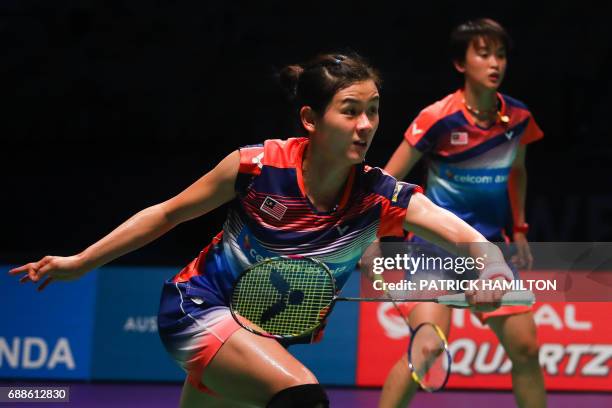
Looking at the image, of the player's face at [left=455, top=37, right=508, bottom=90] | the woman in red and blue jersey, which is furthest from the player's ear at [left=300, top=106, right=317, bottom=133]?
the player's face at [left=455, top=37, right=508, bottom=90]

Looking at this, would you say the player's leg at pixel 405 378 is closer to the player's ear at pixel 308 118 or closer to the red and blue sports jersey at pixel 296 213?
the red and blue sports jersey at pixel 296 213

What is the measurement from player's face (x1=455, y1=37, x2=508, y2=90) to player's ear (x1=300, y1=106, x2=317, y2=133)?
1693 millimetres

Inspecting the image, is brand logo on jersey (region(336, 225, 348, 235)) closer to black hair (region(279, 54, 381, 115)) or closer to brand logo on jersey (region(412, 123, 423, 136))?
black hair (region(279, 54, 381, 115))

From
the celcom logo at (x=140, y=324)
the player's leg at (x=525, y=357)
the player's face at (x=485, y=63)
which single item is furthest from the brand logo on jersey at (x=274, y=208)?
the celcom logo at (x=140, y=324)

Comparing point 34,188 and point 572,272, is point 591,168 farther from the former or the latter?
point 34,188

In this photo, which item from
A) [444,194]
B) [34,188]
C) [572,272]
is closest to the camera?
[572,272]

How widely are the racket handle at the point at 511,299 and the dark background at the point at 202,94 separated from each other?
3866 millimetres

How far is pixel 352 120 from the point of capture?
121 inches

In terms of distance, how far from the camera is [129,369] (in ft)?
21.1

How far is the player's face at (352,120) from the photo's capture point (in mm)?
3057

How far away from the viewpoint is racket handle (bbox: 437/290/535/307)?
9.81 feet

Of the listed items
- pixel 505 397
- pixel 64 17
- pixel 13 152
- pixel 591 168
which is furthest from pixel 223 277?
pixel 64 17

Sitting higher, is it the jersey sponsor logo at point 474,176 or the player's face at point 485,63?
the player's face at point 485,63

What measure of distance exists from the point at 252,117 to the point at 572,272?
3910mm
